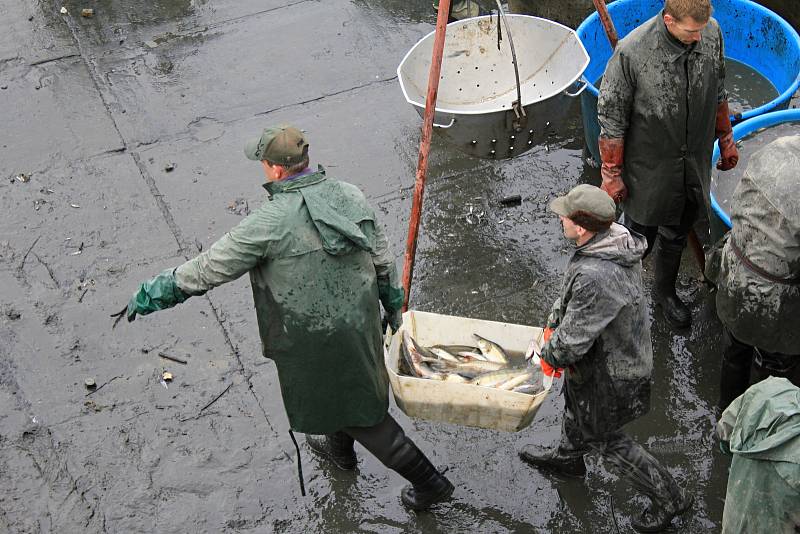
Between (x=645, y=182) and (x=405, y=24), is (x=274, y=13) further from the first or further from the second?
(x=645, y=182)

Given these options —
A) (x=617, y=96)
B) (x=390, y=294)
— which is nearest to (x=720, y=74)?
(x=617, y=96)

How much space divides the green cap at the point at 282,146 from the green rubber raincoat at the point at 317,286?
0.10 meters

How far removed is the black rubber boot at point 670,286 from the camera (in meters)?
5.41

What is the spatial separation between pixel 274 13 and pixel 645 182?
4732mm

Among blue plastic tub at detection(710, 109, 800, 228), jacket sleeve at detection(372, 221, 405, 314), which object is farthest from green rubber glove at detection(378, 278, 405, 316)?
blue plastic tub at detection(710, 109, 800, 228)

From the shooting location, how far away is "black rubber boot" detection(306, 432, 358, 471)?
15.2 ft

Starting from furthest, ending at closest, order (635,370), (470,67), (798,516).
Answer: (470,67), (635,370), (798,516)

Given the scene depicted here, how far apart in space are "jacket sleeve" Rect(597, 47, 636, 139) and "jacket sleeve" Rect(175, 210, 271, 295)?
7.35 ft

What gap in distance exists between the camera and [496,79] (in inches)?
261

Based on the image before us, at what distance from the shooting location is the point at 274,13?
855 centimetres

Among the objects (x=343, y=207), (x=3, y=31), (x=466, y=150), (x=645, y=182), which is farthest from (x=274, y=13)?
(x=343, y=207)

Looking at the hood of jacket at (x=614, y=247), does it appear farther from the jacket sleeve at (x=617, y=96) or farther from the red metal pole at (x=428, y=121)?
the jacket sleeve at (x=617, y=96)

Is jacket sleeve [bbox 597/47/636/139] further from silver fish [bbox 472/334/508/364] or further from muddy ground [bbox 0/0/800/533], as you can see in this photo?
silver fish [bbox 472/334/508/364]

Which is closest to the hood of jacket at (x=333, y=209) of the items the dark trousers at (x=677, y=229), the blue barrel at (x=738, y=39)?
the dark trousers at (x=677, y=229)
